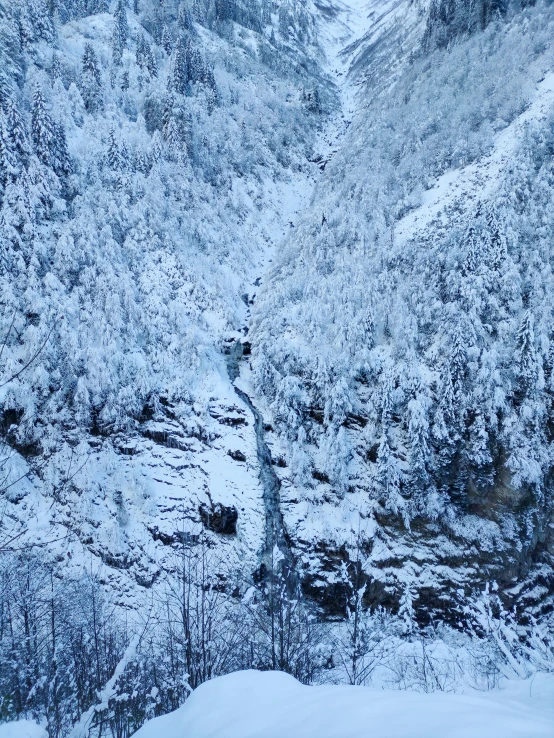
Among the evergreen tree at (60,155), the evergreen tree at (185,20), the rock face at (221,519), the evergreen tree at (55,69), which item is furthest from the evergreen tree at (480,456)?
the evergreen tree at (185,20)

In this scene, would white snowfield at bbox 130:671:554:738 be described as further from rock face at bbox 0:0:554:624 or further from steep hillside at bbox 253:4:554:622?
steep hillside at bbox 253:4:554:622

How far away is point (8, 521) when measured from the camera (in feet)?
49.3

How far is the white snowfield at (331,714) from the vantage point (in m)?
1.93

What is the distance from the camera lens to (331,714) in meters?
2.29

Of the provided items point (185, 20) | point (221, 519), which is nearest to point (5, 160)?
point (221, 519)

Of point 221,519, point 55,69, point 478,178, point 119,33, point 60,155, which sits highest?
point 119,33

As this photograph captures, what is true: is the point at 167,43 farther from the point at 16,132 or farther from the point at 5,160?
the point at 5,160

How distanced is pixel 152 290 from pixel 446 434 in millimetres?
16831

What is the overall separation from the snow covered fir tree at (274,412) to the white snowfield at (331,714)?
1.00 ft

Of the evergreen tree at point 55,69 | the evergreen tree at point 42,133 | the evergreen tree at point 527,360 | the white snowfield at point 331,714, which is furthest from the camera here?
the evergreen tree at point 55,69

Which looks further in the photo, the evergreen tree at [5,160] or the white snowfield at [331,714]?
the evergreen tree at [5,160]

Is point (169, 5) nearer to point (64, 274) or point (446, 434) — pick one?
point (64, 274)

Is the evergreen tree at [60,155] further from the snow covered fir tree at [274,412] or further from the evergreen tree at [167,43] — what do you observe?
the evergreen tree at [167,43]

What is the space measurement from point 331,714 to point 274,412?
16664 mm
